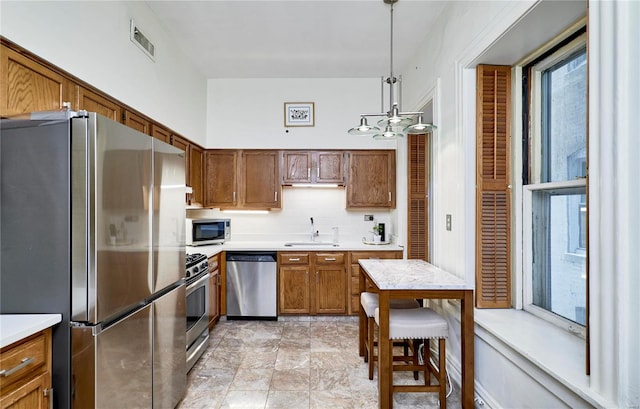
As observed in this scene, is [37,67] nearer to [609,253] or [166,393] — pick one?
[166,393]

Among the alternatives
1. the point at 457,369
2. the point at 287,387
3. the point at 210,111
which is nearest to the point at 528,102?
the point at 457,369

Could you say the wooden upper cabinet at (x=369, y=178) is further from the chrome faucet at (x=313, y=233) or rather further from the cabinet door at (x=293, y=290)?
the cabinet door at (x=293, y=290)

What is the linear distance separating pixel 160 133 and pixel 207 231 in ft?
4.43

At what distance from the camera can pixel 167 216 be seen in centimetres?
201

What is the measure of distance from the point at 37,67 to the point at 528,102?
9.45ft

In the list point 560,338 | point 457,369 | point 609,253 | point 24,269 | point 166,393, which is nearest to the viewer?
point 609,253

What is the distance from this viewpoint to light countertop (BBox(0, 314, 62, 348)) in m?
1.14

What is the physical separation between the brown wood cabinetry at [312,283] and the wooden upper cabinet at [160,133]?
5.85 feet

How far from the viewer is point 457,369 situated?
2396 mm

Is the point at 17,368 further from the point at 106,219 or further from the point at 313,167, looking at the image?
the point at 313,167

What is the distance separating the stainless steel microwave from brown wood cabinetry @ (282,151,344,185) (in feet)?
3.22

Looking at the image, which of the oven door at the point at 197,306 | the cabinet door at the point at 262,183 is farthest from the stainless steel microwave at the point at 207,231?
the oven door at the point at 197,306

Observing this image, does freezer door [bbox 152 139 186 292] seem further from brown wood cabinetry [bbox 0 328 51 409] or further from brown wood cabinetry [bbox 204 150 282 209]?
brown wood cabinetry [bbox 204 150 282 209]

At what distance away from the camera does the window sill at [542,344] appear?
4.20 feet
